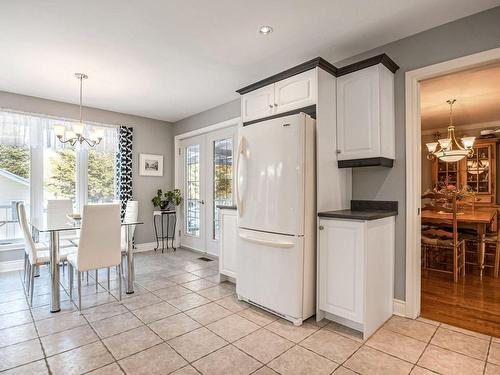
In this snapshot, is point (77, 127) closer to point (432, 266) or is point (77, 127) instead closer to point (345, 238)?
point (345, 238)

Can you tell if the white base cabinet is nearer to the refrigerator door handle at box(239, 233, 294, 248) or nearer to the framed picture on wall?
the refrigerator door handle at box(239, 233, 294, 248)

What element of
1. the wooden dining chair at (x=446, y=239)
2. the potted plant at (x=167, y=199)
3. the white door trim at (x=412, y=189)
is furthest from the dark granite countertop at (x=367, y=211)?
the potted plant at (x=167, y=199)

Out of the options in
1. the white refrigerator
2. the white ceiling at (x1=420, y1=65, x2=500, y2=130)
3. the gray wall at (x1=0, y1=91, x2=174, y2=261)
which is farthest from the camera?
the gray wall at (x1=0, y1=91, x2=174, y2=261)

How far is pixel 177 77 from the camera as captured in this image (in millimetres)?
3508

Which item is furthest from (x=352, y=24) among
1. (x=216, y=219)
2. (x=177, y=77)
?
(x=216, y=219)

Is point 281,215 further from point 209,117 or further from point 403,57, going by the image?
point 209,117

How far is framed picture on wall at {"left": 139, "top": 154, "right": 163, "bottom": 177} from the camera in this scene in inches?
208

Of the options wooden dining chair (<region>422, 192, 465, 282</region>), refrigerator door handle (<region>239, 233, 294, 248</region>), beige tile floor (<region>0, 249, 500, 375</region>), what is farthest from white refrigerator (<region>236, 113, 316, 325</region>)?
wooden dining chair (<region>422, 192, 465, 282</region>)

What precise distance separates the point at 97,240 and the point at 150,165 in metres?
2.89

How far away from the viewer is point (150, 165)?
5.40 meters

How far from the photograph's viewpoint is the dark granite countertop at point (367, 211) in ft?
7.34

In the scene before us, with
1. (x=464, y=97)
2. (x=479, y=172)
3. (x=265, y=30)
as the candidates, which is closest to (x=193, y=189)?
(x=265, y=30)

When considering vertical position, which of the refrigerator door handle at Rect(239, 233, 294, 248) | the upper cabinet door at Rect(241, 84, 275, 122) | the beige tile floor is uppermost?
the upper cabinet door at Rect(241, 84, 275, 122)

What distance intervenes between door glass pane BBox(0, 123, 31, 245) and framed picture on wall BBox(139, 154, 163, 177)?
65.6 inches
